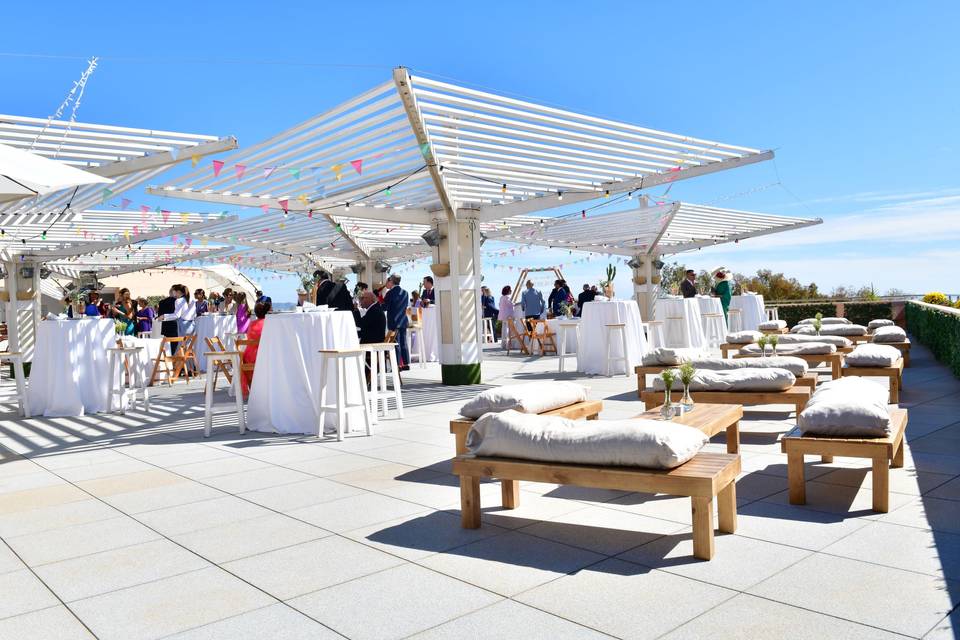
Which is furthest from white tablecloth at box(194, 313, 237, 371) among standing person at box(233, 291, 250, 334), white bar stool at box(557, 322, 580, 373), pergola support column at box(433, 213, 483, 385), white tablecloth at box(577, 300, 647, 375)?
white tablecloth at box(577, 300, 647, 375)

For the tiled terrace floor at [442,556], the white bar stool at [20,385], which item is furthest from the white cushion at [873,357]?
the white bar stool at [20,385]

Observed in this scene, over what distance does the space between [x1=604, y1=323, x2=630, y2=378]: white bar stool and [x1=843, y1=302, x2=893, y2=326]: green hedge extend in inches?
398

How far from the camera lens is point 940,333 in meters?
9.32

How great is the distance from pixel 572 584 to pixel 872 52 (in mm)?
9654

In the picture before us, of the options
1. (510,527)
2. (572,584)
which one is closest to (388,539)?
(510,527)

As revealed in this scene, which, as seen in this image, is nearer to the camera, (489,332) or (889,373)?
(889,373)

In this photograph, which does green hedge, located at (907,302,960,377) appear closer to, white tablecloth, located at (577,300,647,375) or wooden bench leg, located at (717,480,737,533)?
white tablecloth, located at (577,300,647,375)

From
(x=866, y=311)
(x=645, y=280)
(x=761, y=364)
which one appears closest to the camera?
(x=761, y=364)

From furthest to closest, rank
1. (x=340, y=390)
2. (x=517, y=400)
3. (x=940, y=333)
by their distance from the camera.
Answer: (x=940, y=333) < (x=340, y=390) < (x=517, y=400)

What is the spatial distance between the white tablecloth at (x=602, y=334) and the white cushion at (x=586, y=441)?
6738mm

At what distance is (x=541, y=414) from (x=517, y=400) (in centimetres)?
17

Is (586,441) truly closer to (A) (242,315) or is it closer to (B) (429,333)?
(A) (242,315)

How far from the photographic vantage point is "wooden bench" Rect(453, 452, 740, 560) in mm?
2691

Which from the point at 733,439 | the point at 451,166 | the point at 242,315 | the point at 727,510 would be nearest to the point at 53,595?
the point at 727,510
